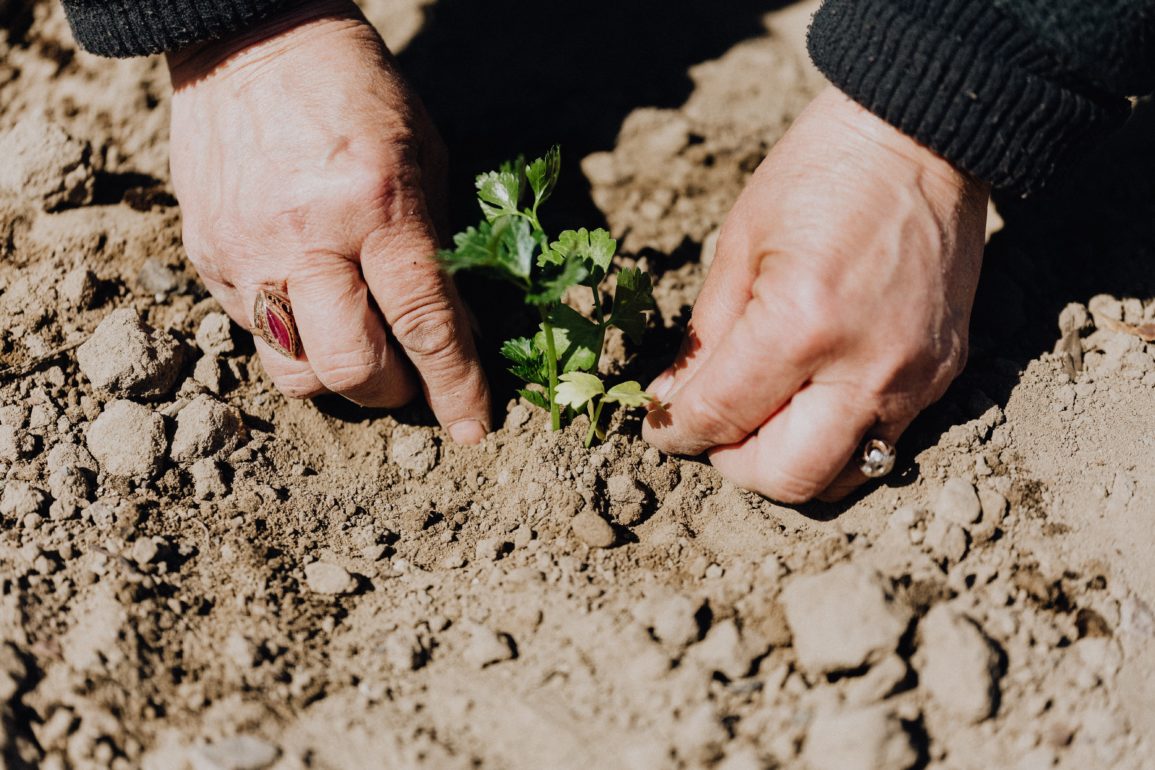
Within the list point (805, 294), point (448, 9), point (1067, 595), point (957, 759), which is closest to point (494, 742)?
point (957, 759)

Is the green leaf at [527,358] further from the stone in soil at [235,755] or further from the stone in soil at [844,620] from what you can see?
the stone in soil at [235,755]

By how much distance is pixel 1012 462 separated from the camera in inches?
102

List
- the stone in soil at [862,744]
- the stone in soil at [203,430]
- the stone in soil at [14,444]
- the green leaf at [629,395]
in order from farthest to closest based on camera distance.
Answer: the stone in soil at [203,430] < the stone in soil at [14,444] < the green leaf at [629,395] < the stone in soil at [862,744]

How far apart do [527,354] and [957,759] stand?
4.97ft

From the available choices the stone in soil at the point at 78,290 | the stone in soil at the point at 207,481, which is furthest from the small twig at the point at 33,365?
the stone in soil at the point at 207,481

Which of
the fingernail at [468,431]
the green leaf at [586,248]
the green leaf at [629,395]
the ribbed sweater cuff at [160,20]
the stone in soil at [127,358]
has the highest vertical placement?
the ribbed sweater cuff at [160,20]

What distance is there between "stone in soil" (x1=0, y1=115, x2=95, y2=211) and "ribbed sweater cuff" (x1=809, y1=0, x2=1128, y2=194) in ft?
8.56

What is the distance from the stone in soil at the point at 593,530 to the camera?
99.0 inches

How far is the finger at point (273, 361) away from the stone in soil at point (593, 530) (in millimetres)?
949

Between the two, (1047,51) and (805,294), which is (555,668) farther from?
(1047,51)

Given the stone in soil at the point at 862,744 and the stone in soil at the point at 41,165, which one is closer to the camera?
the stone in soil at the point at 862,744

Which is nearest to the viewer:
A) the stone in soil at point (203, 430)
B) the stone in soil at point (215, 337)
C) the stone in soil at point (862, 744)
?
the stone in soil at point (862, 744)

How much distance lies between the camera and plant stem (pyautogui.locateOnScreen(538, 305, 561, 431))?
8.24ft

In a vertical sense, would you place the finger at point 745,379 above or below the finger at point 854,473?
above
